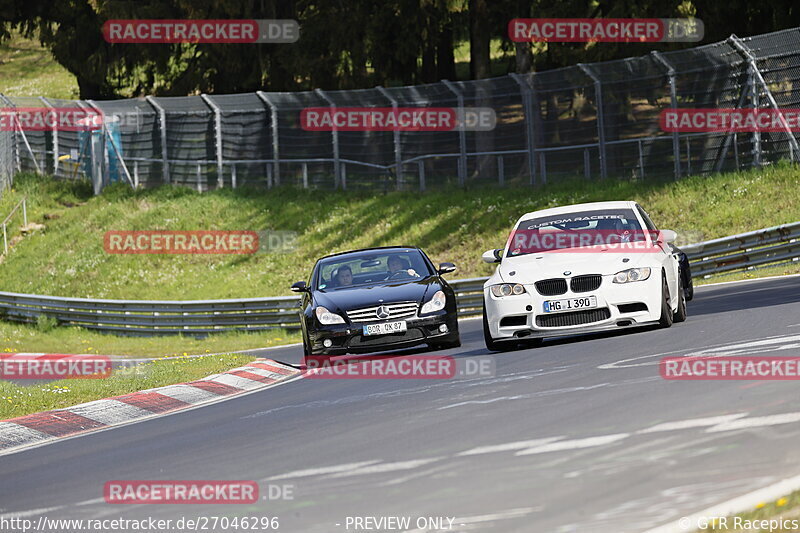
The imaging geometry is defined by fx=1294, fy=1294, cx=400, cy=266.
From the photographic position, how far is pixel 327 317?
15.8 meters

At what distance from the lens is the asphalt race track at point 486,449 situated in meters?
6.64

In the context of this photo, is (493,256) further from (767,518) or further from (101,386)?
(767,518)

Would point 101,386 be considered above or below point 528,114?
below

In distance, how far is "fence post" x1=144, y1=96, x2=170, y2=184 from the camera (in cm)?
4001

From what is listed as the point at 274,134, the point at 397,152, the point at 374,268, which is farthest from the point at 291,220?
the point at 374,268

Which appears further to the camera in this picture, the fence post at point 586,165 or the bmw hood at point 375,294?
the fence post at point 586,165

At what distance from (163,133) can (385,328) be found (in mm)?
26219

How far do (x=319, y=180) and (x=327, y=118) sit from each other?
2235 millimetres

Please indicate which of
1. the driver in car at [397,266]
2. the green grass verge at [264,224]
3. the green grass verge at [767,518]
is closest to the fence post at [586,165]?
the green grass verge at [264,224]

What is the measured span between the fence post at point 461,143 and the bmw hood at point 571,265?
61.3ft

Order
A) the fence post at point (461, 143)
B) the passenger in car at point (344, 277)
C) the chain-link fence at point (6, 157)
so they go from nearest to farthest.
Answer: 1. the passenger in car at point (344, 277)
2. the fence post at point (461, 143)
3. the chain-link fence at point (6, 157)

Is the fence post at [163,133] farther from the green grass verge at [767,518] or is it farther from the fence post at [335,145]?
the green grass verge at [767,518]

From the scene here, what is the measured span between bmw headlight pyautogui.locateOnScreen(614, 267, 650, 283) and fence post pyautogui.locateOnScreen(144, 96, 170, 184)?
28.4m

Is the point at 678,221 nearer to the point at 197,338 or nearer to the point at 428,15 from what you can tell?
the point at 197,338
